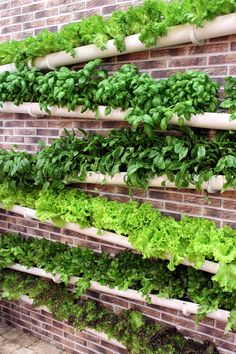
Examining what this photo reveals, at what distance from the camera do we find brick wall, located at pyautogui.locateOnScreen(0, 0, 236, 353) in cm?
222

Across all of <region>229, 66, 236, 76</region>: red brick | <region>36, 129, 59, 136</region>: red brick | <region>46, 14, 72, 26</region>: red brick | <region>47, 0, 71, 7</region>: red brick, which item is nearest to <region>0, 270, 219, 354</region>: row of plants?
<region>36, 129, 59, 136</region>: red brick

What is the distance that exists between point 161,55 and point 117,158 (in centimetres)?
72

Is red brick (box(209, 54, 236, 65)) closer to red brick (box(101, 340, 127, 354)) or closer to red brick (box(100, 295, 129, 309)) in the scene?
red brick (box(100, 295, 129, 309))

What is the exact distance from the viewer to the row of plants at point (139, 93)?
1980mm

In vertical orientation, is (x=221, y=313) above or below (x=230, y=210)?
below

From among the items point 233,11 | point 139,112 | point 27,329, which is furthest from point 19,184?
point 233,11

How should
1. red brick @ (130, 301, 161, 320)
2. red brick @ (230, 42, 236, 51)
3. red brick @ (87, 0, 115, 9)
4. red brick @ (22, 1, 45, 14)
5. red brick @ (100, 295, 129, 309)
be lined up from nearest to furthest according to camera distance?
red brick @ (230, 42, 236, 51), red brick @ (87, 0, 115, 9), red brick @ (130, 301, 161, 320), red brick @ (100, 295, 129, 309), red brick @ (22, 1, 45, 14)

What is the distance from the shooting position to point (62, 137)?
8.93 feet

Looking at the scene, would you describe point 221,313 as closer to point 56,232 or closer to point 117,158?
point 117,158

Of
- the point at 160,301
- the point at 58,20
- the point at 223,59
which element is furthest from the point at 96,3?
the point at 160,301

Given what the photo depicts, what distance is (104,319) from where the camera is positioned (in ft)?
9.12

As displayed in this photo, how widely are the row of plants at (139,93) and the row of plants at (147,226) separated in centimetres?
58

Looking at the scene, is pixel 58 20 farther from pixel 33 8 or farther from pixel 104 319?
pixel 104 319

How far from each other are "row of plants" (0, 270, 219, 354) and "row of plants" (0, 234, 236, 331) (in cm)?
19
